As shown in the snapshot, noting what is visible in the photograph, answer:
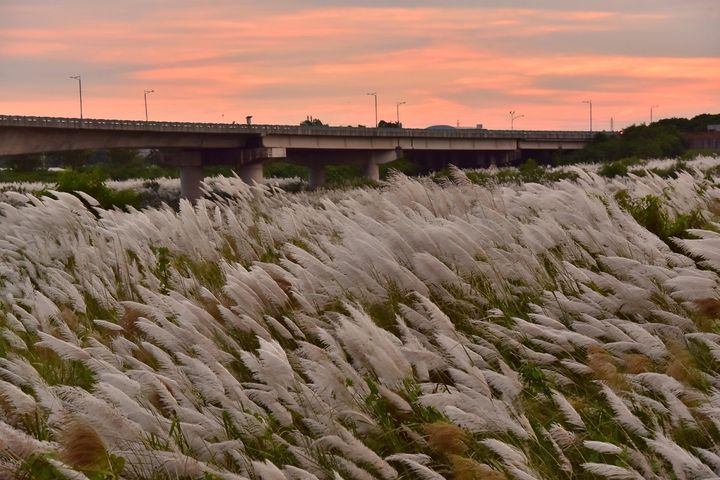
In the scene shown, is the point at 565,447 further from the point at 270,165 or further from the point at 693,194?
the point at 270,165

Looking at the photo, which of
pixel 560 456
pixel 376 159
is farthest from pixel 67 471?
pixel 376 159

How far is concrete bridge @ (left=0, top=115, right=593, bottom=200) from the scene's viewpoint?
211 ft

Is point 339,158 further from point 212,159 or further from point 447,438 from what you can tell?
point 447,438

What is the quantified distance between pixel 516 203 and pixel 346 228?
2.83 m

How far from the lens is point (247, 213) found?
496 inches

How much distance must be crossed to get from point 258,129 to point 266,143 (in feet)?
4.20

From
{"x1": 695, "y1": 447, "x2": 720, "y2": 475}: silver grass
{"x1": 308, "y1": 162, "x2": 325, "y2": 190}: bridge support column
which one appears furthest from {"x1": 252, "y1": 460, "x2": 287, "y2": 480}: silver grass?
{"x1": 308, "y1": 162, "x2": 325, "y2": 190}: bridge support column

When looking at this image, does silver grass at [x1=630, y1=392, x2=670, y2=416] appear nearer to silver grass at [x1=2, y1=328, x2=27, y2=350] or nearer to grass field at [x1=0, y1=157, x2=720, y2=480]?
grass field at [x1=0, y1=157, x2=720, y2=480]

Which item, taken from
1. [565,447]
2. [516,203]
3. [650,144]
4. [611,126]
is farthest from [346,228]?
[611,126]

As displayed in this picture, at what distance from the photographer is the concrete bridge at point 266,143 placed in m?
64.3

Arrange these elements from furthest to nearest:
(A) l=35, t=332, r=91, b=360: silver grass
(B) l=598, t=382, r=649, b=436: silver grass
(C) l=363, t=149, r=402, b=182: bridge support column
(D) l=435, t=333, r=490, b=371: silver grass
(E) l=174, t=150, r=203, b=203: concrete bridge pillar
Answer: (C) l=363, t=149, r=402, b=182: bridge support column, (E) l=174, t=150, r=203, b=203: concrete bridge pillar, (A) l=35, t=332, r=91, b=360: silver grass, (D) l=435, t=333, r=490, b=371: silver grass, (B) l=598, t=382, r=649, b=436: silver grass

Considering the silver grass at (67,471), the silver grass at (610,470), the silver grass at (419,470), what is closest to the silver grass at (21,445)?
the silver grass at (67,471)

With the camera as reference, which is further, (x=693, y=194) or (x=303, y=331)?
(x=693, y=194)

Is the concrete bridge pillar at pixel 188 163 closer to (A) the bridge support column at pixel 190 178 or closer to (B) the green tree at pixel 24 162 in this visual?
(A) the bridge support column at pixel 190 178
